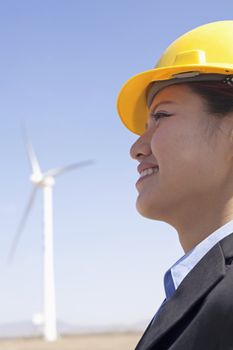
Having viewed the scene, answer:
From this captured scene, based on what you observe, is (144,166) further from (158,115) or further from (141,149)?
(158,115)

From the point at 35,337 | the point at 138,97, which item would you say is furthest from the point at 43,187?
the point at 138,97

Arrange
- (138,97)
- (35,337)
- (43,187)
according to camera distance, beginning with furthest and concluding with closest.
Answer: (35,337) → (43,187) → (138,97)

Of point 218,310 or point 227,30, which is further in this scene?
point 227,30

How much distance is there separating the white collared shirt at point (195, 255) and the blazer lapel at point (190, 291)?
149mm

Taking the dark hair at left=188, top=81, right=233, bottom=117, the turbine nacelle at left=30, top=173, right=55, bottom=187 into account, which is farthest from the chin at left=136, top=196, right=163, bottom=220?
the turbine nacelle at left=30, top=173, right=55, bottom=187

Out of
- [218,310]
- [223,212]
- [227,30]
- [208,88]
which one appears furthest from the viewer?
[227,30]

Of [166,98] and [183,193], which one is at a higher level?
[166,98]

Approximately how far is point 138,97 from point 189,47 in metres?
0.77

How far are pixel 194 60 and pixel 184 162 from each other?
0.78 meters

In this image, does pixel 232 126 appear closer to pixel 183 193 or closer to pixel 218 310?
pixel 183 193

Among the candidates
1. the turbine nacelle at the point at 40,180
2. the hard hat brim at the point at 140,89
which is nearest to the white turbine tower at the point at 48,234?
the turbine nacelle at the point at 40,180

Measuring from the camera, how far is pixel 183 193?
3760 millimetres

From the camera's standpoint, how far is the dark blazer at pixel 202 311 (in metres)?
2.83

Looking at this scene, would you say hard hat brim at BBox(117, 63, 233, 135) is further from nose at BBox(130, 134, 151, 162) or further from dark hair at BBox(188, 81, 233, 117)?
nose at BBox(130, 134, 151, 162)
